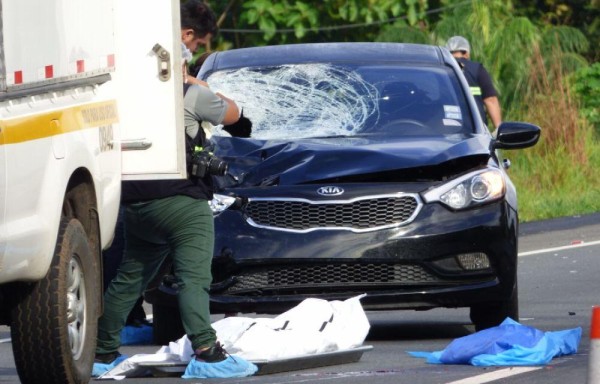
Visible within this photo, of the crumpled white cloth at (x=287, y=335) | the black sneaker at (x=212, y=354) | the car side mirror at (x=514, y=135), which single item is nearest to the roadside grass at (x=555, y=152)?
the car side mirror at (x=514, y=135)

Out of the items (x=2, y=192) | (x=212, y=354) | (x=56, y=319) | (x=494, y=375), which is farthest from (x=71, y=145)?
(x=494, y=375)

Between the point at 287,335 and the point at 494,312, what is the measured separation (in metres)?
1.60

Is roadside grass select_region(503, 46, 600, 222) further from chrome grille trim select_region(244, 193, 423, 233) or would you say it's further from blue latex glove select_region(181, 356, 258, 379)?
blue latex glove select_region(181, 356, 258, 379)

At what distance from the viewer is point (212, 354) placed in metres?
8.24

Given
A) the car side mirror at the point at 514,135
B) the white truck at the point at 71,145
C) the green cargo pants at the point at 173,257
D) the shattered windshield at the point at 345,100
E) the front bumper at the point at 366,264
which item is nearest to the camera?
the white truck at the point at 71,145

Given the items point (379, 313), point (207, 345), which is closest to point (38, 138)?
point (207, 345)

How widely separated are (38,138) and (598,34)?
24.4m

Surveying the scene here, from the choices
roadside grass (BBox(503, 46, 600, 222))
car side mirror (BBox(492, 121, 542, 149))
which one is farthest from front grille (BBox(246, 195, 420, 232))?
roadside grass (BBox(503, 46, 600, 222))

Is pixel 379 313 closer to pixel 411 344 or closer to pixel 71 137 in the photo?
pixel 411 344

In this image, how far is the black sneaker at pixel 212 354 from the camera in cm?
824

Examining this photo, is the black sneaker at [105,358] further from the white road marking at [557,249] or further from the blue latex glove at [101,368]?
the white road marking at [557,249]

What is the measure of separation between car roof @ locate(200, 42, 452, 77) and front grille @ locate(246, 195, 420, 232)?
1.85 m

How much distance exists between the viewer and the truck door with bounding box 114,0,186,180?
8328 mm

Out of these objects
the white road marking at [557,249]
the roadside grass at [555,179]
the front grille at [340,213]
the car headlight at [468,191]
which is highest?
the car headlight at [468,191]
